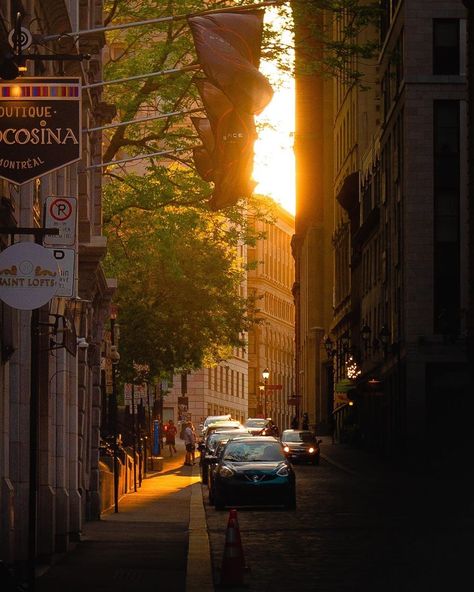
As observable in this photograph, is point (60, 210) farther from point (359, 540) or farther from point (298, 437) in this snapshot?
point (298, 437)

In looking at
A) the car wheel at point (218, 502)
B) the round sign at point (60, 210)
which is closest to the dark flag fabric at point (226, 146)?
the round sign at point (60, 210)

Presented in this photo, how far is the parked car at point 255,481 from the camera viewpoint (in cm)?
3600

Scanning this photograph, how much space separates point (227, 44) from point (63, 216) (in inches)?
107

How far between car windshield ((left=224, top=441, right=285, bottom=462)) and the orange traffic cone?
1815 cm

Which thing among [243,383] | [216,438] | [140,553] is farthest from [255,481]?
[243,383]

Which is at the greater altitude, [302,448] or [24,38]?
→ [24,38]

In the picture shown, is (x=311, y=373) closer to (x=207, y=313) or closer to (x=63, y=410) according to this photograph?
(x=207, y=313)

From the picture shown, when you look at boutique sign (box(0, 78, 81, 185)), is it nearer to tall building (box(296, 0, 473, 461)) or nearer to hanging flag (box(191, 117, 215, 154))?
hanging flag (box(191, 117, 215, 154))

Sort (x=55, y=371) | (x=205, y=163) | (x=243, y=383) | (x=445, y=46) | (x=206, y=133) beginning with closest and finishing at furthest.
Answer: (x=205, y=163) → (x=206, y=133) → (x=55, y=371) → (x=445, y=46) → (x=243, y=383)

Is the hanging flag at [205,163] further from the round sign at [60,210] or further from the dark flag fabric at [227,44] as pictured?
the dark flag fabric at [227,44]

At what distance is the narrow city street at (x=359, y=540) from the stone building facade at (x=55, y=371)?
2401 mm

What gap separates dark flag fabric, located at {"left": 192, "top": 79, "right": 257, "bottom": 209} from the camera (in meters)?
19.9

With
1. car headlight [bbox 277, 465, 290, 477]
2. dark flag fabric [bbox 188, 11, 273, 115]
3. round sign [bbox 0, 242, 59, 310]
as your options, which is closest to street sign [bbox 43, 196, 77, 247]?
dark flag fabric [bbox 188, 11, 273, 115]

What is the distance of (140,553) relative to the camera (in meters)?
24.0
